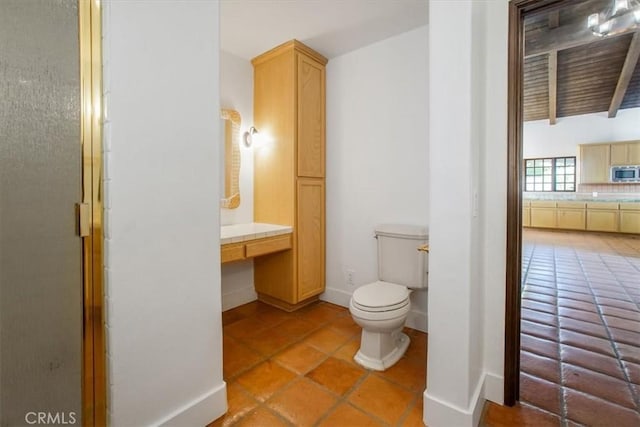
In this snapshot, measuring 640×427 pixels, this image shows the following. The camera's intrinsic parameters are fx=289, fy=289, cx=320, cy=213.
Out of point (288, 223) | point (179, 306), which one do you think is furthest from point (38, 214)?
point (288, 223)

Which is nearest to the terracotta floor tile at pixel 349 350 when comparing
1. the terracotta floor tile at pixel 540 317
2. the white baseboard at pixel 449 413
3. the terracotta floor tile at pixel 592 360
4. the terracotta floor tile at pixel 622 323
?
the white baseboard at pixel 449 413

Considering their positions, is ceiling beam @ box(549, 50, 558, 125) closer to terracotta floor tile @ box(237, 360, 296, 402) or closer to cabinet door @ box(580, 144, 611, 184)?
cabinet door @ box(580, 144, 611, 184)

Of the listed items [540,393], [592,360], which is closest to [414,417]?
[540,393]

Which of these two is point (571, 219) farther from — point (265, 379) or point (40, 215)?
point (40, 215)

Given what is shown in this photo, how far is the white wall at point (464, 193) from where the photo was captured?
50.3 inches

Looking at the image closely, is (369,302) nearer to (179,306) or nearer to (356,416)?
(356,416)

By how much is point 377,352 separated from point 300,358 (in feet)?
1.72

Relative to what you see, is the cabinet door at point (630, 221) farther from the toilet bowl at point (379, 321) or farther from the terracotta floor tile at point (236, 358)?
the terracotta floor tile at point (236, 358)

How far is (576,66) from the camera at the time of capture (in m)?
4.91

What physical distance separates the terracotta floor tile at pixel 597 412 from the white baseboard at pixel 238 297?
250 centimetres

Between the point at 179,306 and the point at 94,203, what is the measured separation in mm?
543

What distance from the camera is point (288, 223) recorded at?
105 inches

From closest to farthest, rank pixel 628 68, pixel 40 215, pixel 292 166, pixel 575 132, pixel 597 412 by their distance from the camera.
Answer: pixel 40 215 < pixel 597 412 < pixel 292 166 < pixel 628 68 < pixel 575 132

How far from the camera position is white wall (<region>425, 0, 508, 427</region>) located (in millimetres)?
1277
